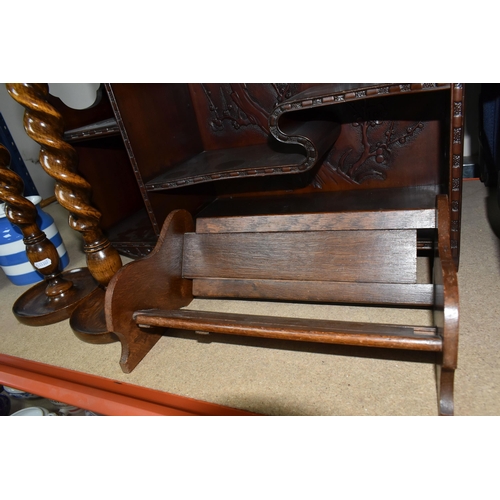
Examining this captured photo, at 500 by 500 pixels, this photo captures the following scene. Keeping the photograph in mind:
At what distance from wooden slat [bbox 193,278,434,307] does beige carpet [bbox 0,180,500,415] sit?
101 mm

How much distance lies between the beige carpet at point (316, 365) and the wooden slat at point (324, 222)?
237 millimetres

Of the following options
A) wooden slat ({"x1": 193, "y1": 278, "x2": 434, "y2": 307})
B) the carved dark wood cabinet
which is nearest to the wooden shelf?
the carved dark wood cabinet

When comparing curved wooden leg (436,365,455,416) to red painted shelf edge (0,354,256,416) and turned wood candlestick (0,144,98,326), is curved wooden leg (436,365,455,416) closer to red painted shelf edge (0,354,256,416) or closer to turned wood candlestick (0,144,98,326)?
red painted shelf edge (0,354,256,416)

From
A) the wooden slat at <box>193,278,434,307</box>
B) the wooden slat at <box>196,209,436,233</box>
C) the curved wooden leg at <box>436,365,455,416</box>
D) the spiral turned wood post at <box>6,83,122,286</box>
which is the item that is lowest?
the curved wooden leg at <box>436,365,455,416</box>

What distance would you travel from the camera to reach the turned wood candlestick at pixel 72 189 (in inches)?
37.6

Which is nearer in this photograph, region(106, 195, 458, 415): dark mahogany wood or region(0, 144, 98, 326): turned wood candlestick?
region(106, 195, 458, 415): dark mahogany wood

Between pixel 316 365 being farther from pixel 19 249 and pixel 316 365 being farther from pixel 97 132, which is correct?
pixel 19 249

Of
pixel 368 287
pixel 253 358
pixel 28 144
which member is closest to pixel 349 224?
pixel 368 287

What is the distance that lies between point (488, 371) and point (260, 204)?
0.83 m

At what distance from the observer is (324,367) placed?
0.87 m

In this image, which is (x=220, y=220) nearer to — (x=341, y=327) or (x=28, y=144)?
(x=341, y=327)

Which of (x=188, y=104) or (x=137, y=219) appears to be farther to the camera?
(x=137, y=219)

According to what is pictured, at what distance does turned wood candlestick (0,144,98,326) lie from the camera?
3.92ft

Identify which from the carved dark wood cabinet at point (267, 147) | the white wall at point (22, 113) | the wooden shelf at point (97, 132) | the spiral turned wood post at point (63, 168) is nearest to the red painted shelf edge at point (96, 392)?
the spiral turned wood post at point (63, 168)
